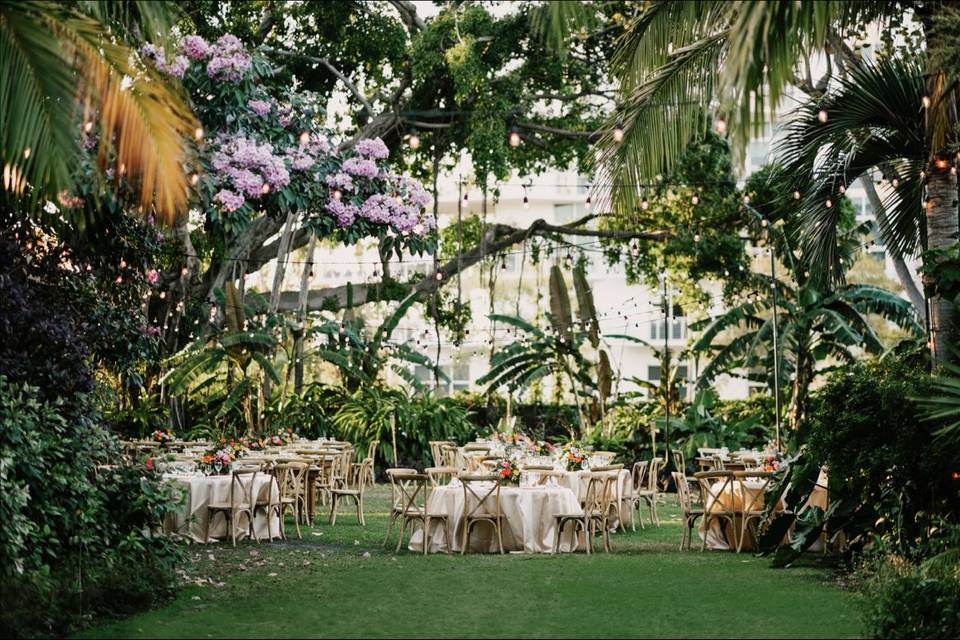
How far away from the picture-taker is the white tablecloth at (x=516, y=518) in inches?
426

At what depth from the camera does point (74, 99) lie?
620 centimetres

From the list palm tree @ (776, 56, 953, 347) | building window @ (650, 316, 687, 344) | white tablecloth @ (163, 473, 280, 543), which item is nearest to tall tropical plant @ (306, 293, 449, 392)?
white tablecloth @ (163, 473, 280, 543)

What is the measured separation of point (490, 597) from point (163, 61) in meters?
4.89

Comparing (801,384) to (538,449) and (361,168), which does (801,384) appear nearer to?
(538,449)

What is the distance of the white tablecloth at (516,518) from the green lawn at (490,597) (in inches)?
14.6

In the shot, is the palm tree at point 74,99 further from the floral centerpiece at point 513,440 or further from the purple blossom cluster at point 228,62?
the floral centerpiece at point 513,440

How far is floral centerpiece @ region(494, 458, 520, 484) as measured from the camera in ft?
35.2

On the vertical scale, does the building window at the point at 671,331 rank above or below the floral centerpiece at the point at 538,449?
above

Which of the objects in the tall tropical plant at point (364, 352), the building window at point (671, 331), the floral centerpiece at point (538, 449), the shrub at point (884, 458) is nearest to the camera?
the shrub at point (884, 458)

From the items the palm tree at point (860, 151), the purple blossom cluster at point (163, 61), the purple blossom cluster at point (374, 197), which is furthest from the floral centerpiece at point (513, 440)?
the purple blossom cluster at point (163, 61)

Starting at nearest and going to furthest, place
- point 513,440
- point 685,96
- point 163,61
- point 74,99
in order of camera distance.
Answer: point 74,99, point 685,96, point 163,61, point 513,440

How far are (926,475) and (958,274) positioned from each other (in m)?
1.49

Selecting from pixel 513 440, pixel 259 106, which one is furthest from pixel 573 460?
pixel 259 106

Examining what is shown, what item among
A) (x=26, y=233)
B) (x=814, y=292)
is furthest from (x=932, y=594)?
(x=814, y=292)
